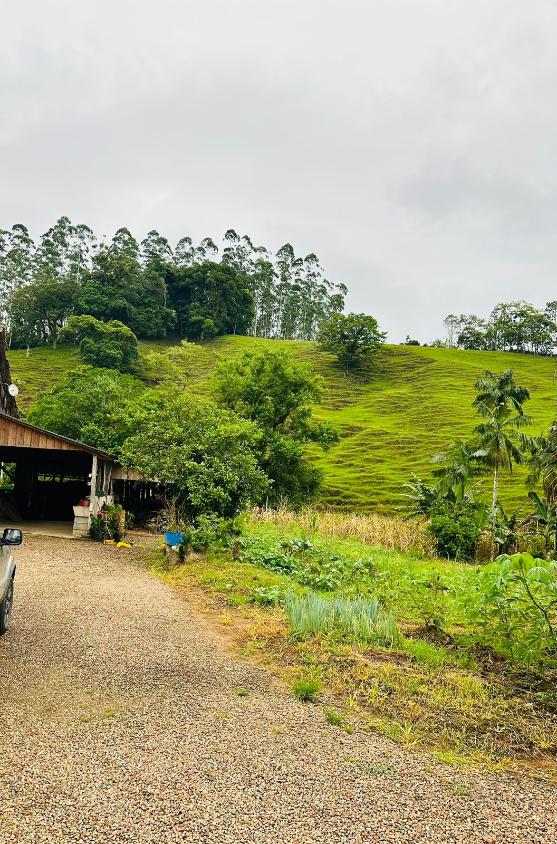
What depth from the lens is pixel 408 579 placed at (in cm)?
1141

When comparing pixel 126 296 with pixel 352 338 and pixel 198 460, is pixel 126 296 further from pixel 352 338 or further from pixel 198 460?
pixel 198 460

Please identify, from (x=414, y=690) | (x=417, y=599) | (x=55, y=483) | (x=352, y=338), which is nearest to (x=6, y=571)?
(x=414, y=690)

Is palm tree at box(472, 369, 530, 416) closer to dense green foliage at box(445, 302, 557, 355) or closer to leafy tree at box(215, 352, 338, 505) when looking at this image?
leafy tree at box(215, 352, 338, 505)

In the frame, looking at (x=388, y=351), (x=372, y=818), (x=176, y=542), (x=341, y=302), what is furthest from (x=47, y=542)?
(x=341, y=302)

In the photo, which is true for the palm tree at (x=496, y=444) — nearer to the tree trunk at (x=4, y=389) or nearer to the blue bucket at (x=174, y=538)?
the blue bucket at (x=174, y=538)

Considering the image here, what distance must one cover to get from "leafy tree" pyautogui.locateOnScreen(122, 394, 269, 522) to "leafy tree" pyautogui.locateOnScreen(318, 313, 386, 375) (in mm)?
60385

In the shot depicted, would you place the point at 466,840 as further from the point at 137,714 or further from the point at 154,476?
the point at 154,476

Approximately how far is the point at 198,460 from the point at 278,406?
53.3 feet

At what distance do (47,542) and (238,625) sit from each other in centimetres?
1050

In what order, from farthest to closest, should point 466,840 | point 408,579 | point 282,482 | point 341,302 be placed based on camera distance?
1. point 341,302
2. point 282,482
3. point 408,579
4. point 466,840

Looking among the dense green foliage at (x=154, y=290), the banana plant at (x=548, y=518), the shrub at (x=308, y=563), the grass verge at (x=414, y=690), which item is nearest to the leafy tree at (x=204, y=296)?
the dense green foliage at (x=154, y=290)

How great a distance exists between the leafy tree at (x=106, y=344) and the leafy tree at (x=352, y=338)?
25601 mm

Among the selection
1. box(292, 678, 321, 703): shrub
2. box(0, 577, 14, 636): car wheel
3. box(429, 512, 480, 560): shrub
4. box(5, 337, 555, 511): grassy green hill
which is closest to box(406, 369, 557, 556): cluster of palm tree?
box(429, 512, 480, 560): shrub

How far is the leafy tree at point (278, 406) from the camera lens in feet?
102
